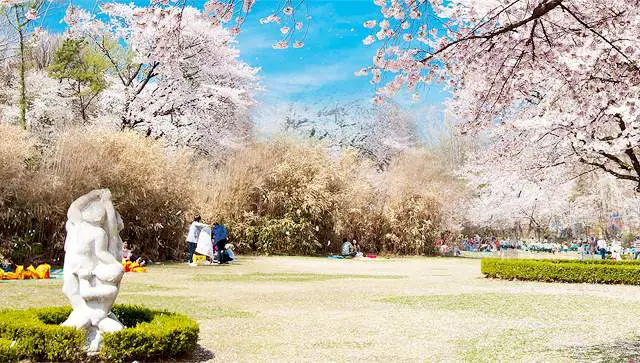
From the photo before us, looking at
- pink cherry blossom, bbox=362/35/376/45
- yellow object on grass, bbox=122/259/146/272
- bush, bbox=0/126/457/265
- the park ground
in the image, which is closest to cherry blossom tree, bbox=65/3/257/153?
bush, bbox=0/126/457/265

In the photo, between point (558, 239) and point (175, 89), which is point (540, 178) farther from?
point (558, 239)

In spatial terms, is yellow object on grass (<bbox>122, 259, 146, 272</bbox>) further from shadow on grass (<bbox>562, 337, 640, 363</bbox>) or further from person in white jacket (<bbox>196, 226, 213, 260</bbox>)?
shadow on grass (<bbox>562, 337, 640, 363</bbox>)

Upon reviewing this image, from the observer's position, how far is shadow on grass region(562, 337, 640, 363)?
6.11 m

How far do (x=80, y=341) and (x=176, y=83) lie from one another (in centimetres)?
2692

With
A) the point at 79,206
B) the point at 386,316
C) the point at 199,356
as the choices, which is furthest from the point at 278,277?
the point at 79,206

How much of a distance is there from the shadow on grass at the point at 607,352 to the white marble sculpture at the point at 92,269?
4.66 meters

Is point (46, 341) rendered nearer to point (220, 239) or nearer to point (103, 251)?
point (103, 251)

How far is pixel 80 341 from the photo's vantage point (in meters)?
5.36

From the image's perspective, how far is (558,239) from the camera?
198 ft

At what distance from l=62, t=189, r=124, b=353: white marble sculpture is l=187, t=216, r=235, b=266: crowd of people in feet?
43.0

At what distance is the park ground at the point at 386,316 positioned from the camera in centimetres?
630

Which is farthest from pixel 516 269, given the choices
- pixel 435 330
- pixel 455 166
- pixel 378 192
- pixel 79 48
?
pixel 455 166

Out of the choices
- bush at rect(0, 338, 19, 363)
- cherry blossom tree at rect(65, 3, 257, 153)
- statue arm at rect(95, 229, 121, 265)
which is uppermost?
cherry blossom tree at rect(65, 3, 257, 153)

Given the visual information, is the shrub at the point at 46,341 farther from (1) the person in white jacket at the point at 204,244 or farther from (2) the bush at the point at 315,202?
(2) the bush at the point at 315,202
